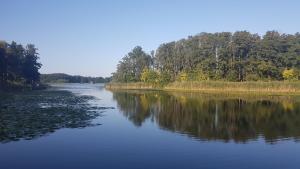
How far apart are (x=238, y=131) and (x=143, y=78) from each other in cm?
9864

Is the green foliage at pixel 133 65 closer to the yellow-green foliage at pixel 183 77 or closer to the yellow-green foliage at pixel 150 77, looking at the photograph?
the yellow-green foliage at pixel 150 77

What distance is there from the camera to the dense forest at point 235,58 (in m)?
91.3

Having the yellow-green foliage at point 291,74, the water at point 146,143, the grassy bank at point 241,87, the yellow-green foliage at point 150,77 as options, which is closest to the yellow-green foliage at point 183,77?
the grassy bank at point 241,87

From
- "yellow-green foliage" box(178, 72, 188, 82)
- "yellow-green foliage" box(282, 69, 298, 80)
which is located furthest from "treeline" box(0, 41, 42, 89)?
"yellow-green foliage" box(282, 69, 298, 80)

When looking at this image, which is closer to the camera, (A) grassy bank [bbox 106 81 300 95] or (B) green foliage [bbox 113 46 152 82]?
(A) grassy bank [bbox 106 81 300 95]

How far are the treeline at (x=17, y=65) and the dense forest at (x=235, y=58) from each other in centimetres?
3712

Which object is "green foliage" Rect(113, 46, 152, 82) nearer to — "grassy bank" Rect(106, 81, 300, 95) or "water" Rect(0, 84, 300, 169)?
"grassy bank" Rect(106, 81, 300, 95)

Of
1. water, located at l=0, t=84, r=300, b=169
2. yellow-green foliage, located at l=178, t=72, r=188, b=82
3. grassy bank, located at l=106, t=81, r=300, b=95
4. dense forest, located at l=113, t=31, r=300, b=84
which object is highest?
dense forest, located at l=113, t=31, r=300, b=84

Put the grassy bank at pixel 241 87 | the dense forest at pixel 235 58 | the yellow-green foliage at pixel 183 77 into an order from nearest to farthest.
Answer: the grassy bank at pixel 241 87 < the dense forest at pixel 235 58 < the yellow-green foliage at pixel 183 77

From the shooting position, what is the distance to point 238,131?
24.1 metres

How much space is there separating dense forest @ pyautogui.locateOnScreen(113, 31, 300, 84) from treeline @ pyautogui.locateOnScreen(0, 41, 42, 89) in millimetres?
37116

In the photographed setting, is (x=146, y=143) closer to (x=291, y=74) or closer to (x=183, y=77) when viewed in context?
(x=291, y=74)

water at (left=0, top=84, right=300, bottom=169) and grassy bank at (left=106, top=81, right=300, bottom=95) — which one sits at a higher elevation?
grassy bank at (left=106, top=81, right=300, bottom=95)

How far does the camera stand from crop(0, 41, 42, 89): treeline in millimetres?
75500
